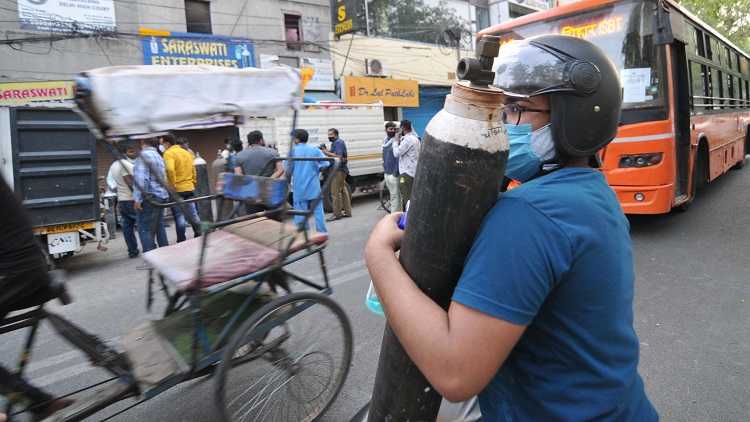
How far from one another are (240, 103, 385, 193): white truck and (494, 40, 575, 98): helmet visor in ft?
34.1

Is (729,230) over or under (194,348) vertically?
under

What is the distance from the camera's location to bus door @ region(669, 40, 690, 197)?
575 cm

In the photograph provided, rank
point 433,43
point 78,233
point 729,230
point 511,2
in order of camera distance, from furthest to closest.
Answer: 1. point 511,2
2. point 433,43
3. point 78,233
4. point 729,230

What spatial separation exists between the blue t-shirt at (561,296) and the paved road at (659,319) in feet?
6.45

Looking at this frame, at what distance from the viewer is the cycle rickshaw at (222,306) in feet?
7.23

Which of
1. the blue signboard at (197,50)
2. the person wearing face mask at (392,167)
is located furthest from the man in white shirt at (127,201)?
the blue signboard at (197,50)

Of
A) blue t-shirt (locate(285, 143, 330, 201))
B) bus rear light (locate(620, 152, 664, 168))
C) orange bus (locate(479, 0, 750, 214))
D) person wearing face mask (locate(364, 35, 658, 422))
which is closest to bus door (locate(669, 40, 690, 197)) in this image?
orange bus (locate(479, 0, 750, 214))

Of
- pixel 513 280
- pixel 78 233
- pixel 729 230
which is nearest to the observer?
pixel 513 280

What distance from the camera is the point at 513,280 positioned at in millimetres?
835

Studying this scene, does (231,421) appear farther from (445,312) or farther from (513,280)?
(513,280)

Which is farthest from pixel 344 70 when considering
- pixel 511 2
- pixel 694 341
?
pixel 694 341

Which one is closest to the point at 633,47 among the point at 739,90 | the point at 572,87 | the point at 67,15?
the point at 572,87

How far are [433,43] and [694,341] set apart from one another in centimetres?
1981

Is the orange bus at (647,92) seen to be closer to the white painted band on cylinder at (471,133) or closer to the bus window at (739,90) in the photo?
the white painted band on cylinder at (471,133)
